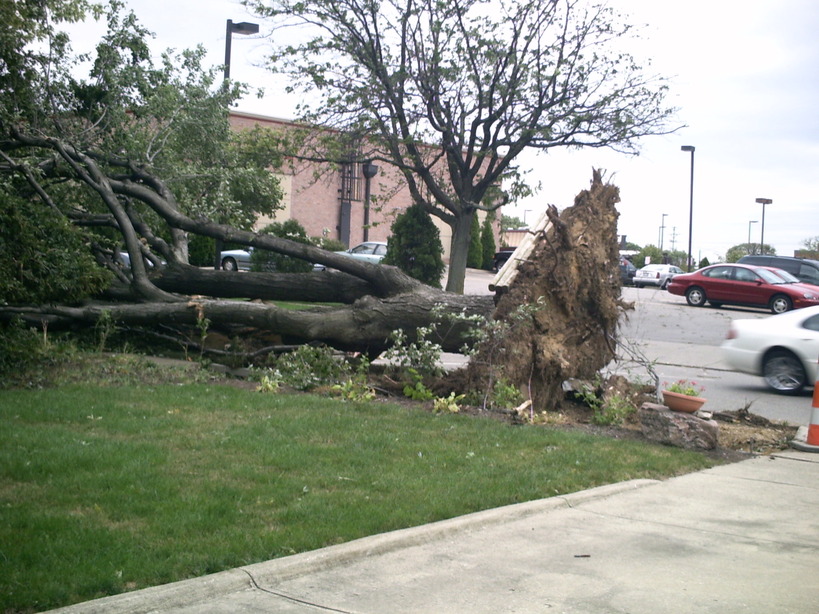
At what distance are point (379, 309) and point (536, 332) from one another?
2186mm

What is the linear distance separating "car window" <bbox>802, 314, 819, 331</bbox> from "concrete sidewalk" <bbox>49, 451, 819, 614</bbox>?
7.70 meters

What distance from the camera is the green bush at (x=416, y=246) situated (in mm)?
23875

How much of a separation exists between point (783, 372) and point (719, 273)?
17.9 meters

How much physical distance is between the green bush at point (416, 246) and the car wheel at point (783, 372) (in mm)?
11574

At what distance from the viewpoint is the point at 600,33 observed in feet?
73.6

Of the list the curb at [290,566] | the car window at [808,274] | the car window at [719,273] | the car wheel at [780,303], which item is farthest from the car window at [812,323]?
the car window at [808,274]

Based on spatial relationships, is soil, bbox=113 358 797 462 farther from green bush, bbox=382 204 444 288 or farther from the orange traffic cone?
green bush, bbox=382 204 444 288

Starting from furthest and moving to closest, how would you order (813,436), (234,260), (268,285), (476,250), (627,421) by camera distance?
(476,250)
(234,260)
(268,285)
(627,421)
(813,436)

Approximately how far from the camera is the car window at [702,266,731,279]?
A: 3014 centimetres

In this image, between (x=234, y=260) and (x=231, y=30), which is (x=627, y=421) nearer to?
(x=231, y=30)

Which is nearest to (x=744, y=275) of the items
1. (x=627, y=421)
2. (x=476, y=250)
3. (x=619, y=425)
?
(x=476, y=250)

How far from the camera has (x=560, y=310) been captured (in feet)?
33.8

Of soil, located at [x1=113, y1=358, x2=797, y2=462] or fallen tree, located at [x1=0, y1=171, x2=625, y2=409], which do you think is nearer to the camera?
soil, located at [x1=113, y1=358, x2=797, y2=462]

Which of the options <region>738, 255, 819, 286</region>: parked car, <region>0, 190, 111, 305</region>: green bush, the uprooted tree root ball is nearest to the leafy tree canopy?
<region>0, 190, 111, 305</region>: green bush
